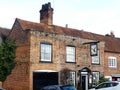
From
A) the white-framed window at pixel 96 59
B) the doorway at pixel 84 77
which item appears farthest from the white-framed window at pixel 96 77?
the white-framed window at pixel 96 59

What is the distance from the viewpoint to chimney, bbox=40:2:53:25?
38419mm

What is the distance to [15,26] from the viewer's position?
120 feet

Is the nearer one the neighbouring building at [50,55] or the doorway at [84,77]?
the neighbouring building at [50,55]

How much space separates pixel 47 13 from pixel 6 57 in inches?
367

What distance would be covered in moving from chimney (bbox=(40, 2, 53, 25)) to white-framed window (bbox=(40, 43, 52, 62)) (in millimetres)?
4130

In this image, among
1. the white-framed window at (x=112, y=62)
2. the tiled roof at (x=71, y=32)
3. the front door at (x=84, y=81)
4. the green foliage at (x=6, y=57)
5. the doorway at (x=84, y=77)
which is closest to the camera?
the green foliage at (x=6, y=57)

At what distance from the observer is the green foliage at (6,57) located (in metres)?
31.0

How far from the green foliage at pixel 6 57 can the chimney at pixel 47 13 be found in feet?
25.3

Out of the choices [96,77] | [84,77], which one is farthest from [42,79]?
[96,77]

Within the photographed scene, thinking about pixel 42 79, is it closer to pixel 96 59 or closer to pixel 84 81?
pixel 84 81

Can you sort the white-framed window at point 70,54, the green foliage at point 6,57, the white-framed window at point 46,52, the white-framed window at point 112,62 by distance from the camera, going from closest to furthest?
the green foliage at point 6,57 → the white-framed window at point 46,52 → the white-framed window at point 70,54 → the white-framed window at point 112,62

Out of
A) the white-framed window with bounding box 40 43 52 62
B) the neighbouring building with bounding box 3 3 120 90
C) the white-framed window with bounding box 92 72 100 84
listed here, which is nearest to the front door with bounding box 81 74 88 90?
the neighbouring building with bounding box 3 3 120 90

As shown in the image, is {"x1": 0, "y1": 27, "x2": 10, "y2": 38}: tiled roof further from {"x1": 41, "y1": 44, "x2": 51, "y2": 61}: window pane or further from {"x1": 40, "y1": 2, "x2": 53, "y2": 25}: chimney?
{"x1": 41, "y1": 44, "x2": 51, "y2": 61}: window pane

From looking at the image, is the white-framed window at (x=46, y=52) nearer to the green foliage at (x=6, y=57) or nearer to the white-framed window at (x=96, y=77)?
the green foliage at (x=6, y=57)
